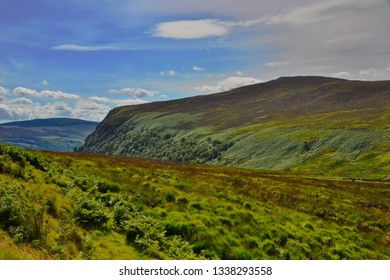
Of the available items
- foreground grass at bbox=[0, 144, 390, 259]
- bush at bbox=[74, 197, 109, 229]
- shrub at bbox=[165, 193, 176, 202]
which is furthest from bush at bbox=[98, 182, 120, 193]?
bush at bbox=[74, 197, 109, 229]

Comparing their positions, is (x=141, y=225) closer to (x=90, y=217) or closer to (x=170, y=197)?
(x=90, y=217)

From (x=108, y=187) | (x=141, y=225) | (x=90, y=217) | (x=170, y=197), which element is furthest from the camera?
(x=170, y=197)

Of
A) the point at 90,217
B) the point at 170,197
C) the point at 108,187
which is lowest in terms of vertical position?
the point at 170,197

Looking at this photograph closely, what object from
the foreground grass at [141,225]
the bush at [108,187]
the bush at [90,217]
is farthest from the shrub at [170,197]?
the bush at [90,217]

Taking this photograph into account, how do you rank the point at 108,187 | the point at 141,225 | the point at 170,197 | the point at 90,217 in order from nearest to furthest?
the point at 90,217, the point at 141,225, the point at 108,187, the point at 170,197

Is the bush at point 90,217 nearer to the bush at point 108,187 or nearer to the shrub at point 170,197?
the bush at point 108,187

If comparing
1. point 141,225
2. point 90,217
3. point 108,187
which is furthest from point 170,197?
point 90,217

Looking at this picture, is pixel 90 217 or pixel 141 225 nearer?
pixel 90 217

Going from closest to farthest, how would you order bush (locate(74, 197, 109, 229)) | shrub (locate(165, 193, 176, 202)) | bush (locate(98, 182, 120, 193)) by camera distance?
bush (locate(74, 197, 109, 229)) → bush (locate(98, 182, 120, 193)) → shrub (locate(165, 193, 176, 202))

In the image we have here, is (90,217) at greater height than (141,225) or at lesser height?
greater

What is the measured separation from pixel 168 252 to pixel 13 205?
6.06 m

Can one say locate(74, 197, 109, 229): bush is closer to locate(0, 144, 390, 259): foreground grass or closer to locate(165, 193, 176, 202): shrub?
locate(0, 144, 390, 259): foreground grass
